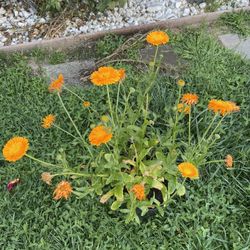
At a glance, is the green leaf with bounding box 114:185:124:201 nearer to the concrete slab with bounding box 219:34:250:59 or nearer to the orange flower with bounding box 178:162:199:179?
the orange flower with bounding box 178:162:199:179

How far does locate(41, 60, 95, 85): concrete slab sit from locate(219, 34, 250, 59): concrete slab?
0.92 metres

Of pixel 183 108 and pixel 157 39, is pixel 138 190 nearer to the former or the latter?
pixel 183 108

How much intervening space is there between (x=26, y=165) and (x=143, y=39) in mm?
1259

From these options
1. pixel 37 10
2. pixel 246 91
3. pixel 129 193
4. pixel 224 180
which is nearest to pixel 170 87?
pixel 246 91

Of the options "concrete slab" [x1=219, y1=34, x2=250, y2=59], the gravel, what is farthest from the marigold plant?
the gravel

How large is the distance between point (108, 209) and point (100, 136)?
2.06 ft

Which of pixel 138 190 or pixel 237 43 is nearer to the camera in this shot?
pixel 138 190

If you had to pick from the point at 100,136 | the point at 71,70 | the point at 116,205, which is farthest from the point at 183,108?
the point at 71,70

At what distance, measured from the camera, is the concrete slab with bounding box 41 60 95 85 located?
3207 mm

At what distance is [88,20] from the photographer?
3586 mm

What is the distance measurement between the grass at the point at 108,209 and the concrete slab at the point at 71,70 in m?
0.22

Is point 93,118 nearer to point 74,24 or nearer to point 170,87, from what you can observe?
point 170,87

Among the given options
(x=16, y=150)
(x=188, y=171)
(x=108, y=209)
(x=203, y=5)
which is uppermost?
(x=16, y=150)

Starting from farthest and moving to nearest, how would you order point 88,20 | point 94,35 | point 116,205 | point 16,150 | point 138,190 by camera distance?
point 88,20 < point 94,35 < point 116,205 < point 138,190 < point 16,150
